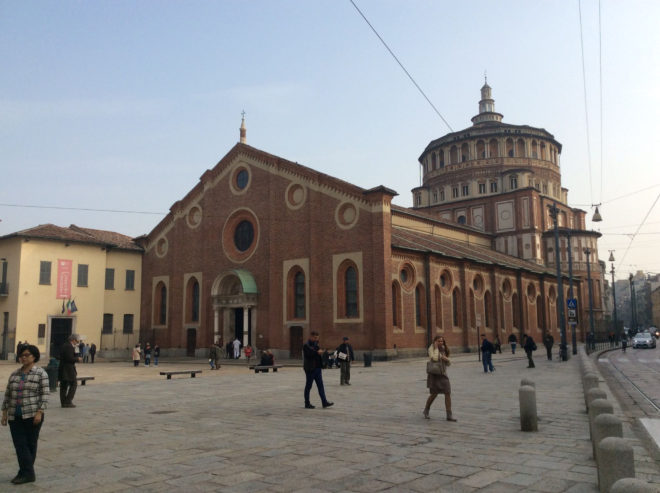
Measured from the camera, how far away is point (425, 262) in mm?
33781

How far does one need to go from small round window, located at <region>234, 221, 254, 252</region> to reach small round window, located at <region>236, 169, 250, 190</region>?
259cm

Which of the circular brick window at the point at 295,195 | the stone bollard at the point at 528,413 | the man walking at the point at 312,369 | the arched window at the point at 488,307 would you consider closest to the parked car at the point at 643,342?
the arched window at the point at 488,307

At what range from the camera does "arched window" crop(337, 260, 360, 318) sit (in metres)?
31.3

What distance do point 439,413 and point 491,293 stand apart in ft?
103

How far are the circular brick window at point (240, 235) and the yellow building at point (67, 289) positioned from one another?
31.3 feet

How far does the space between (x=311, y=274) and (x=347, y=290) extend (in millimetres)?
2529

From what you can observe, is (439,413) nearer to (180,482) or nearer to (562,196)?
(180,482)

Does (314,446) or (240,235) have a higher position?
(240,235)

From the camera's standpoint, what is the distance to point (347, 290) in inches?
1252

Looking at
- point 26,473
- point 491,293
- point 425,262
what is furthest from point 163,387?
point 491,293

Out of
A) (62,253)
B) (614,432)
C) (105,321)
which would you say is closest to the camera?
(614,432)

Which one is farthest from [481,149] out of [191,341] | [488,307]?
[191,341]

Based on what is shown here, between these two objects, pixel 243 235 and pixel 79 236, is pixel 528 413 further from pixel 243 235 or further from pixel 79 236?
pixel 79 236

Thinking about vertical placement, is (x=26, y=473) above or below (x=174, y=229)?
below
